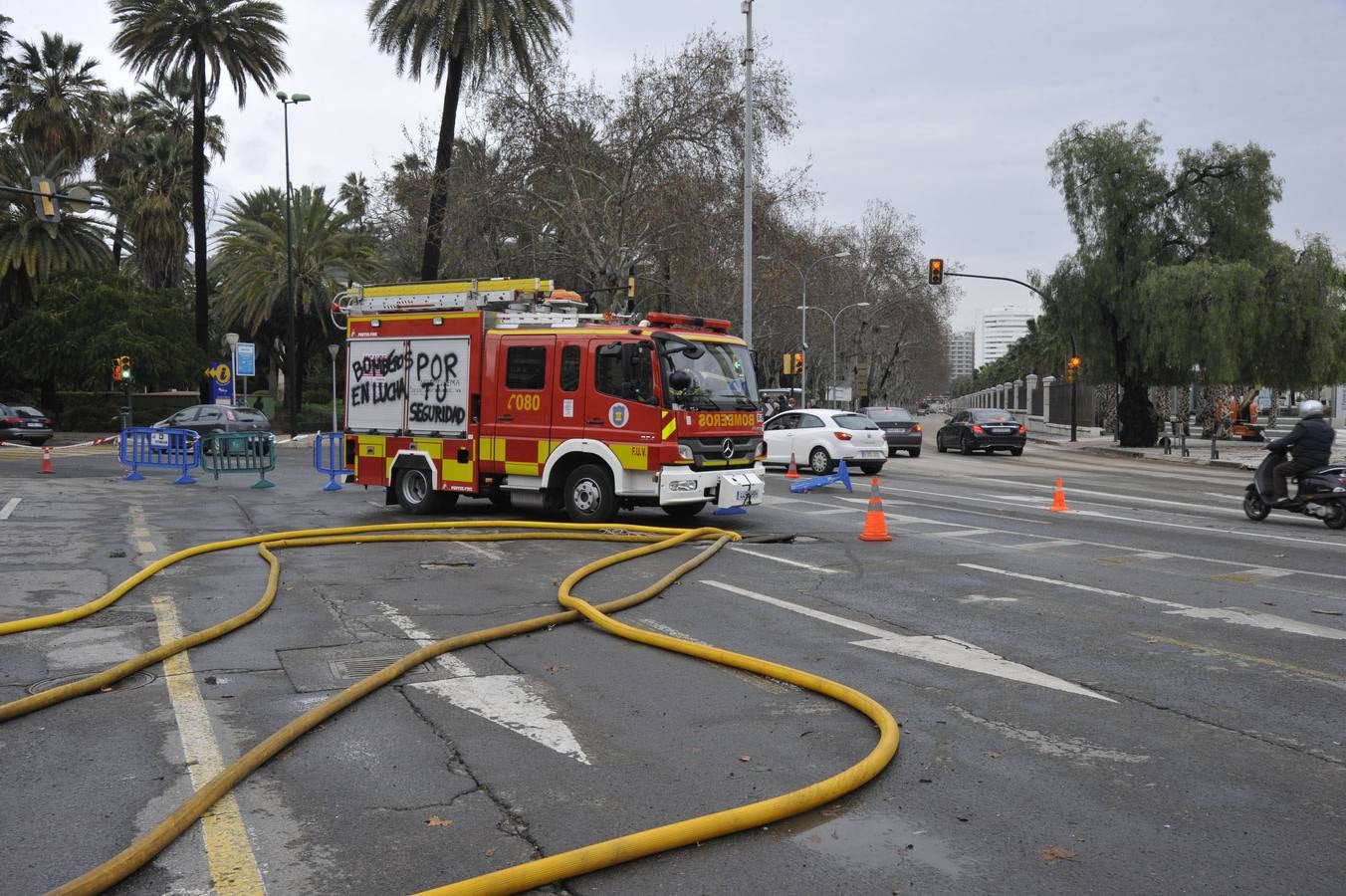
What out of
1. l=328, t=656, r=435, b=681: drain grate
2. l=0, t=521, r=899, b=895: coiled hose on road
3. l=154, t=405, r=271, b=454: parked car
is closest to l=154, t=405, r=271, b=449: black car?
l=154, t=405, r=271, b=454: parked car

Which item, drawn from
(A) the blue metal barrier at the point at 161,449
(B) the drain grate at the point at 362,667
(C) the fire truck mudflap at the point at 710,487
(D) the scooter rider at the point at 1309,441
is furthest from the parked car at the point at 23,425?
(D) the scooter rider at the point at 1309,441

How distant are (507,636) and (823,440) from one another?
17.3 meters

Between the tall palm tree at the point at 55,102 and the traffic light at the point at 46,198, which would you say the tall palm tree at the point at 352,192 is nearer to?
the tall palm tree at the point at 55,102

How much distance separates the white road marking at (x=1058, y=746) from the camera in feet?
17.2

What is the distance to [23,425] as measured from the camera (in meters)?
37.6

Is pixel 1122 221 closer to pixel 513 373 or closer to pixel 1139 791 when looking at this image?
pixel 513 373

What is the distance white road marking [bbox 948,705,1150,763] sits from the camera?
5.25 metres

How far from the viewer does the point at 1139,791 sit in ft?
15.7

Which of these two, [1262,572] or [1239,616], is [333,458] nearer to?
[1262,572]

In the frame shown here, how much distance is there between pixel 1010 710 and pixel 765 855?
2422 millimetres

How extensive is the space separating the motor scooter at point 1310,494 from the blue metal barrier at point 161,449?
60.9 feet

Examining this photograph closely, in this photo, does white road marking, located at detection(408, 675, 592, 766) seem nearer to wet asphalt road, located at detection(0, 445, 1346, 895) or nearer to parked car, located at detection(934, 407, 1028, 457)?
wet asphalt road, located at detection(0, 445, 1346, 895)

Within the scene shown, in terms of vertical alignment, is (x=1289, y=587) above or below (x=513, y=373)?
below

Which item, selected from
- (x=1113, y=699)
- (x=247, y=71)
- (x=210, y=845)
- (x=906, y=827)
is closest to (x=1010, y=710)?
(x=1113, y=699)
